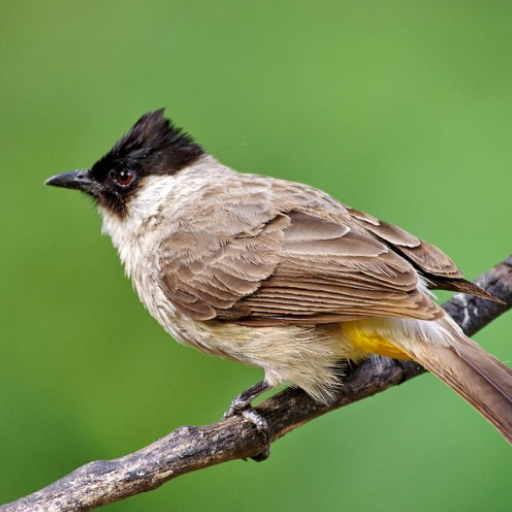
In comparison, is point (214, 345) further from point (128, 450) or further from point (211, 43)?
point (211, 43)

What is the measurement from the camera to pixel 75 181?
354cm

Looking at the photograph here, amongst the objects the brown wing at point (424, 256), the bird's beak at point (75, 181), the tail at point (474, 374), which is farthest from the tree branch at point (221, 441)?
the bird's beak at point (75, 181)

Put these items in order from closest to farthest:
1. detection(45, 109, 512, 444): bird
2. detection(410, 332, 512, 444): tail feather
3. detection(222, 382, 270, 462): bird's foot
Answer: detection(410, 332, 512, 444): tail feather
detection(45, 109, 512, 444): bird
detection(222, 382, 270, 462): bird's foot

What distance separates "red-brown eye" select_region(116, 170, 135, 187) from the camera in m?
3.54

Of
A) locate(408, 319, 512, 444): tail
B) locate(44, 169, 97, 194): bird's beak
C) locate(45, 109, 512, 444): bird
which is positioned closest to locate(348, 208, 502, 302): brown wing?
locate(45, 109, 512, 444): bird

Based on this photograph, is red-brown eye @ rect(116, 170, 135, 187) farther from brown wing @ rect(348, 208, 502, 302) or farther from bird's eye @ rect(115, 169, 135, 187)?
brown wing @ rect(348, 208, 502, 302)

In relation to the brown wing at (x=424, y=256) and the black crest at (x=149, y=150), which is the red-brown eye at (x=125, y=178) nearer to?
the black crest at (x=149, y=150)

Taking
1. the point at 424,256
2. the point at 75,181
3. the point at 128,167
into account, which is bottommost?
the point at 75,181

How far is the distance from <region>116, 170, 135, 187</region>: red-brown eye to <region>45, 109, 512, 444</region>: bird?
0.04 m

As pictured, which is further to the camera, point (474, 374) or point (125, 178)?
point (125, 178)

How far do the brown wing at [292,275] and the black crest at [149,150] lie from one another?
397 mm

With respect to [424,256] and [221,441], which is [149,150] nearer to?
[424,256]

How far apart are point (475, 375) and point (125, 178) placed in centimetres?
152

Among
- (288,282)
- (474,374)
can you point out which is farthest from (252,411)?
(474,374)
